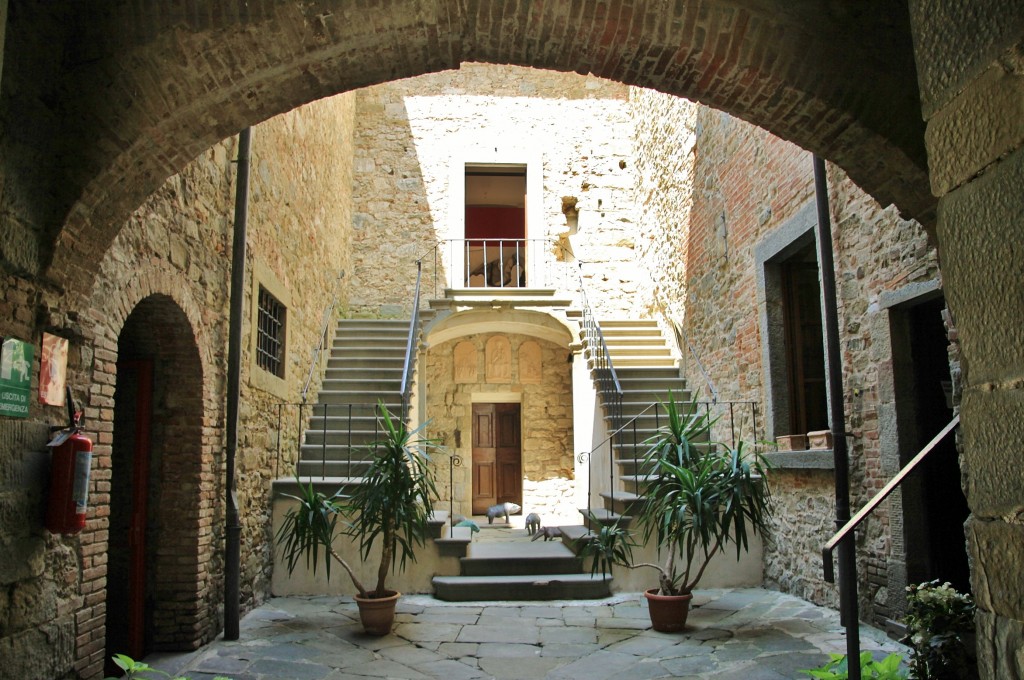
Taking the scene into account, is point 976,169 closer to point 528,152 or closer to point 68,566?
point 68,566

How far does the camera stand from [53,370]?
3104mm

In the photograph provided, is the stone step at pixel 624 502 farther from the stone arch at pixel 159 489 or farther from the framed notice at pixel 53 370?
the framed notice at pixel 53 370

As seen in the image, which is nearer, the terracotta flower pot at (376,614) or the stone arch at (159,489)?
the stone arch at (159,489)

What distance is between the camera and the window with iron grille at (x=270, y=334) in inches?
259

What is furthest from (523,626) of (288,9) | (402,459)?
(288,9)

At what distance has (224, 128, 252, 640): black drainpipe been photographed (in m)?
5.02

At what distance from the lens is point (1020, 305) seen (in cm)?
144

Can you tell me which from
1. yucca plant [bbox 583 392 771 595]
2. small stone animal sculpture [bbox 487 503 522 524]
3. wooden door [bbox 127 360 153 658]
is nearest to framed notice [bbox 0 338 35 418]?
wooden door [bbox 127 360 153 658]

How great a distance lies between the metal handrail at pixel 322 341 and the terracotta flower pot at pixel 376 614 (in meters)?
3.22

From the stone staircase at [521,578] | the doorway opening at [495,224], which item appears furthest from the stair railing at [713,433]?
the doorway opening at [495,224]

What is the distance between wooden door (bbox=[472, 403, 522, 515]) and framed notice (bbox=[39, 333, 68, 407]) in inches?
361

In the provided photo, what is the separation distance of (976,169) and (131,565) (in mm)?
4862

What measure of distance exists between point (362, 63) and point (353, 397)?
5.87 m

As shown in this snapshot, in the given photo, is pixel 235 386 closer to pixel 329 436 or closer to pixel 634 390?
pixel 329 436
